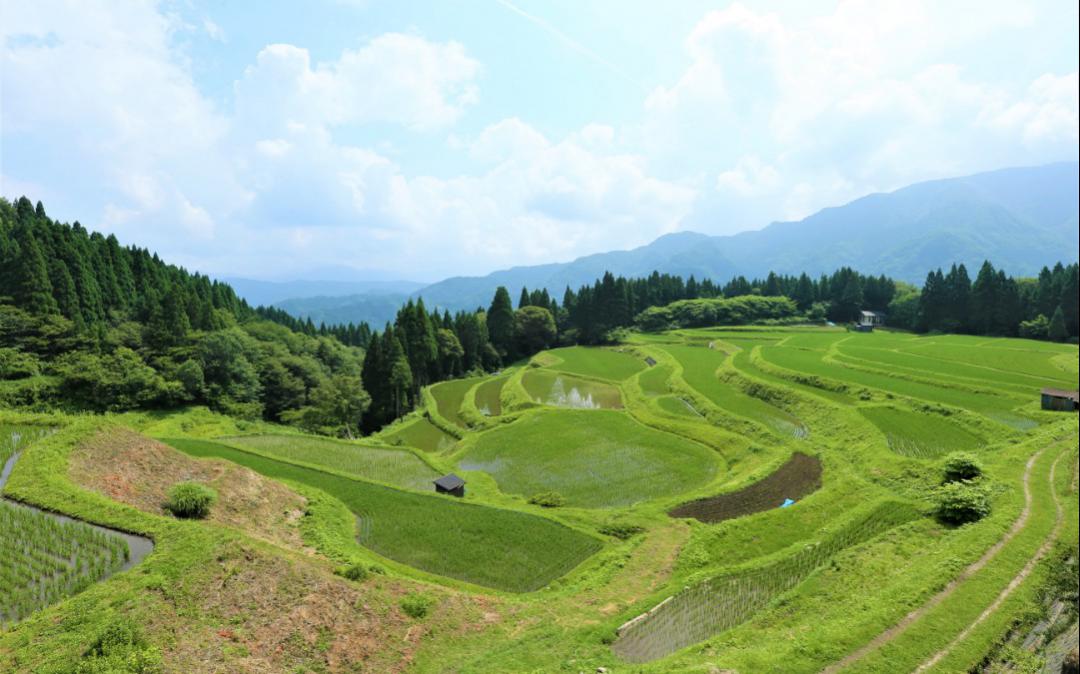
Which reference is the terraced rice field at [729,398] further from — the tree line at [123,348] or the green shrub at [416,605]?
the tree line at [123,348]

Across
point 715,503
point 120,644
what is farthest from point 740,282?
point 120,644

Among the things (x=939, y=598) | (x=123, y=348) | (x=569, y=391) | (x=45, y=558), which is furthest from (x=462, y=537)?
(x=123, y=348)

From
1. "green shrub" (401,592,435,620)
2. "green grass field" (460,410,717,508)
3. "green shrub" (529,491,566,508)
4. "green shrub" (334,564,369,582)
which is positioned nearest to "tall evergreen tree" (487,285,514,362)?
"green grass field" (460,410,717,508)

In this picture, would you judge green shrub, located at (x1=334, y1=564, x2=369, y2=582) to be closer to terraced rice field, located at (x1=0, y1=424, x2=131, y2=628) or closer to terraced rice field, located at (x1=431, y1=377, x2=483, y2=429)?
terraced rice field, located at (x1=0, y1=424, x2=131, y2=628)

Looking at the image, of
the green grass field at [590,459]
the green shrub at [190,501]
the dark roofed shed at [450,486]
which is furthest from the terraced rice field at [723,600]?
the green shrub at [190,501]

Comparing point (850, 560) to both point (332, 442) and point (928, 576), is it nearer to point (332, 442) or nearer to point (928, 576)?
point (928, 576)

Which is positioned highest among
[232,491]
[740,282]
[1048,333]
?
[740,282]
